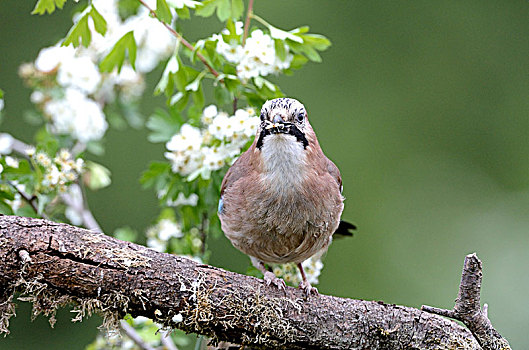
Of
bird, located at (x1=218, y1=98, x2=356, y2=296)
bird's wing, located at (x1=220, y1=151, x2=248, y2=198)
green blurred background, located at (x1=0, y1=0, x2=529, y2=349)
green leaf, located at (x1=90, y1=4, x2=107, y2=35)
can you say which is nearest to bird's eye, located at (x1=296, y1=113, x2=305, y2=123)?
bird, located at (x1=218, y1=98, x2=356, y2=296)

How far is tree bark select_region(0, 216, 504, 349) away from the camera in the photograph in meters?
2.21

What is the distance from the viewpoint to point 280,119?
8.58 ft

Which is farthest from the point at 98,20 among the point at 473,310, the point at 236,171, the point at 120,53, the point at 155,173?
the point at 473,310

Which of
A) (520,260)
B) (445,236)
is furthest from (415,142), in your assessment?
(520,260)

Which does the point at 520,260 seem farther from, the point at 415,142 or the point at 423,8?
the point at 423,8

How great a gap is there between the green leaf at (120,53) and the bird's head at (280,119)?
680 millimetres

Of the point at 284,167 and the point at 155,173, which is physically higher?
the point at 284,167

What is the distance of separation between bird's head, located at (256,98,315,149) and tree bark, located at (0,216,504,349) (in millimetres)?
587

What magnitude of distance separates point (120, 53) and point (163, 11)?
336 millimetres

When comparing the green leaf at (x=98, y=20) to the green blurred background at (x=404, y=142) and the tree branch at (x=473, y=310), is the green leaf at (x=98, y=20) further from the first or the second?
the green blurred background at (x=404, y=142)

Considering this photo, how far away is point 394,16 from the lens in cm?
755

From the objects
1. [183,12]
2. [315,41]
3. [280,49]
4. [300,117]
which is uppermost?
[315,41]

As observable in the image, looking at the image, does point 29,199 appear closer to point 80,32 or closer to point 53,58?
point 80,32

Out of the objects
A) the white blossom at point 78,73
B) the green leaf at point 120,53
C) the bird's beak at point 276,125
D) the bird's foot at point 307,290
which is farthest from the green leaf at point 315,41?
the white blossom at point 78,73
